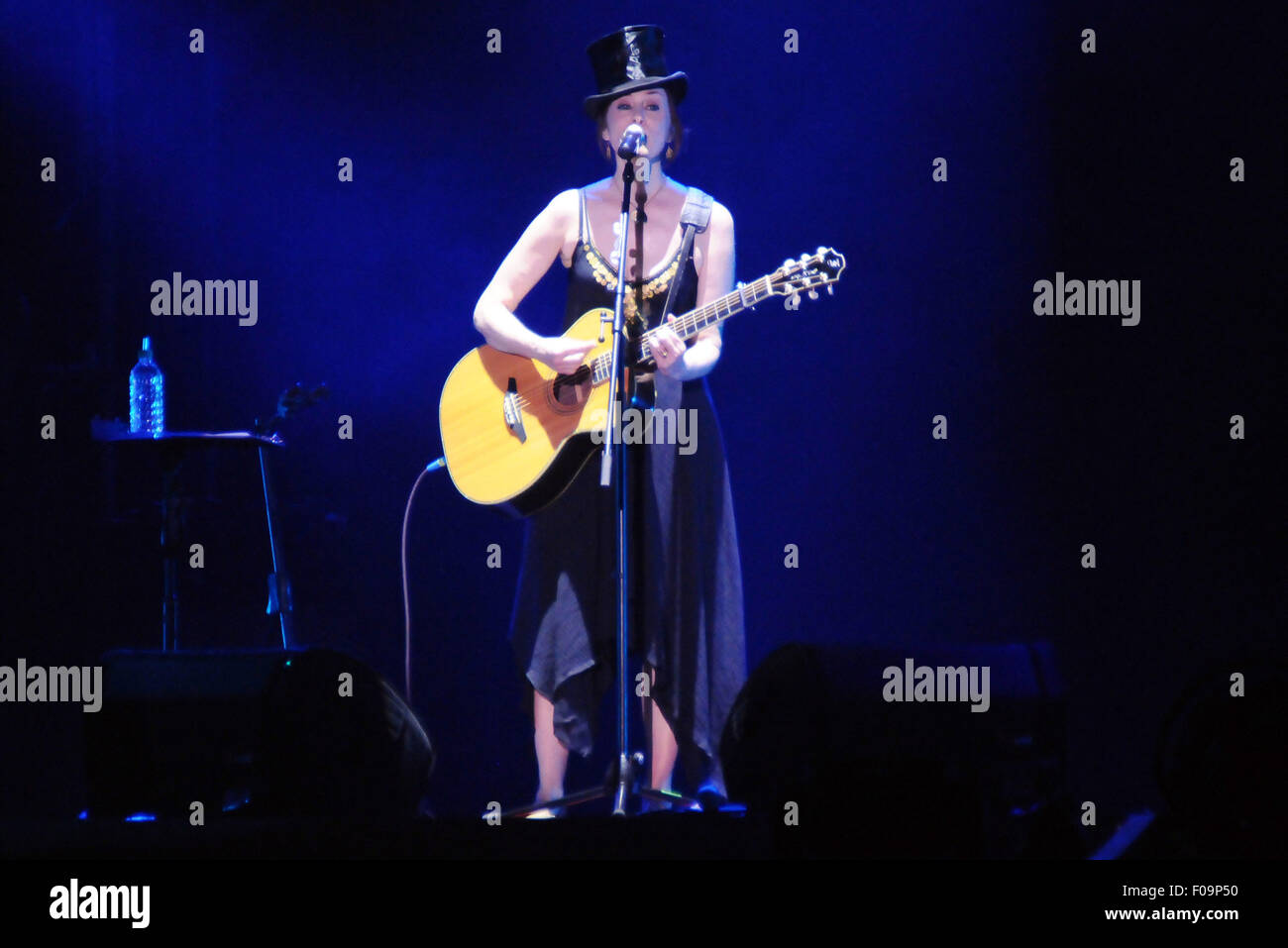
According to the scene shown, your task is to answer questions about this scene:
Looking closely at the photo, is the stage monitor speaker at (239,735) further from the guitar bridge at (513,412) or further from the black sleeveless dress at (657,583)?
the guitar bridge at (513,412)

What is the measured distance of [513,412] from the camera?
377 centimetres

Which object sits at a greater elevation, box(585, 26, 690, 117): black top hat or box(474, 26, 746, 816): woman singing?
box(585, 26, 690, 117): black top hat

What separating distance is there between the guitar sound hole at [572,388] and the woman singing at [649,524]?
35 millimetres

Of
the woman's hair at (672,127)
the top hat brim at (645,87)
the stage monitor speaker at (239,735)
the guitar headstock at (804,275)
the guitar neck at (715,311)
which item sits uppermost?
the top hat brim at (645,87)

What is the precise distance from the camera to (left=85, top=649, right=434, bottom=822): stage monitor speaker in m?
2.80

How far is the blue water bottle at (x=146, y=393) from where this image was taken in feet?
15.5

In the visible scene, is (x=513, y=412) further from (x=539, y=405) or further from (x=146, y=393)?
(x=146, y=393)

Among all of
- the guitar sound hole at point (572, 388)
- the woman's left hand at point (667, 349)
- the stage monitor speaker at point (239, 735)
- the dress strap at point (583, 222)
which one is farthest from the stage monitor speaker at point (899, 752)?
the dress strap at point (583, 222)

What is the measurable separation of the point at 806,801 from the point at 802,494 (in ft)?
7.60

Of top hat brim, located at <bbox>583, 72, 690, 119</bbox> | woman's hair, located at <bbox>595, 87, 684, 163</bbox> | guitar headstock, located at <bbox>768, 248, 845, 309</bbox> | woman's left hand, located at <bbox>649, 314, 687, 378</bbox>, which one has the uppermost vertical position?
top hat brim, located at <bbox>583, 72, 690, 119</bbox>
